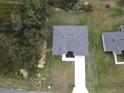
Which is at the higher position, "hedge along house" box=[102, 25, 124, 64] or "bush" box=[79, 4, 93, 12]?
"bush" box=[79, 4, 93, 12]

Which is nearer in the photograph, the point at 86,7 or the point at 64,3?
the point at 64,3

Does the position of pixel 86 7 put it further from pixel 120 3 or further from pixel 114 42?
pixel 114 42

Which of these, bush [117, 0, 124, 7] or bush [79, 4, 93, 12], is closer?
bush [79, 4, 93, 12]

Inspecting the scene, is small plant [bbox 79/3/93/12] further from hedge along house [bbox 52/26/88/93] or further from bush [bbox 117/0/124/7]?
bush [bbox 117/0/124/7]

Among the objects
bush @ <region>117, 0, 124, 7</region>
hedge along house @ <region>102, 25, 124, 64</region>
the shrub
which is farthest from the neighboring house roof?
the shrub

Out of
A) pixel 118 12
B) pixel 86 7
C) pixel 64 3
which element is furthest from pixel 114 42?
pixel 64 3

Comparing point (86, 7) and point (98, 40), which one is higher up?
point (86, 7)

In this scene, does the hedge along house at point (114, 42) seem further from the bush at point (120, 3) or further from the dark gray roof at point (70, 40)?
the bush at point (120, 3)
